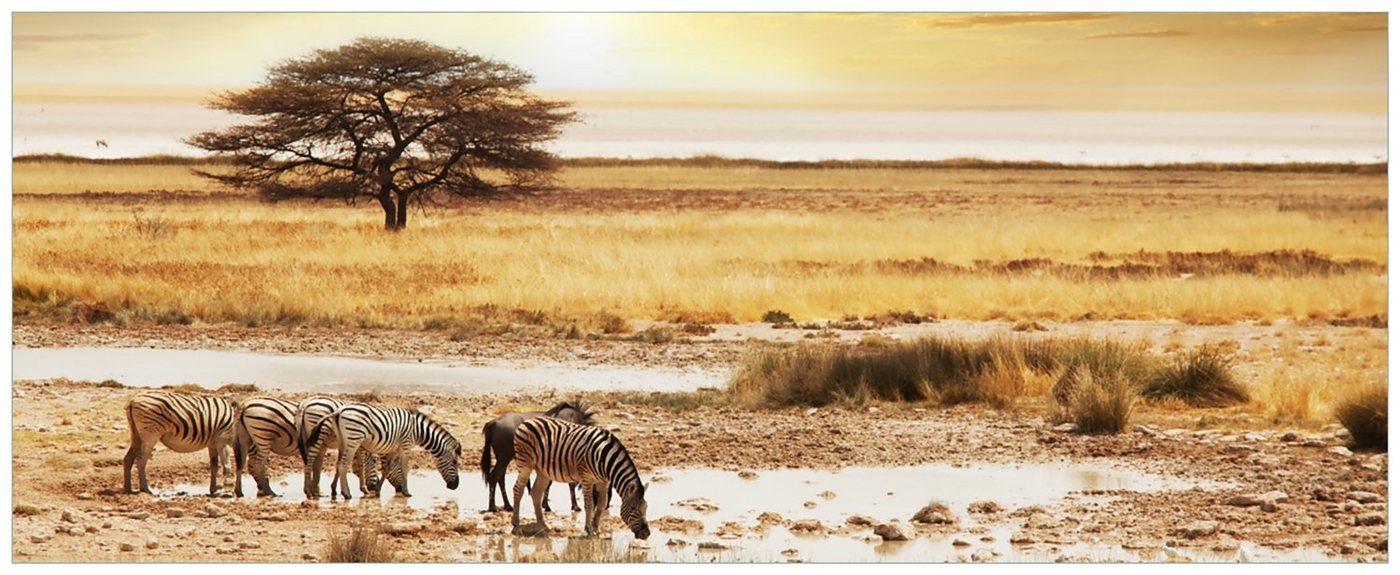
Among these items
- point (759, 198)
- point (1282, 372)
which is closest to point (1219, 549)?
point (1282, 372)

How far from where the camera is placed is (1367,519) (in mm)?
11359

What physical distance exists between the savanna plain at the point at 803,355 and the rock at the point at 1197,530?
0.04 meters

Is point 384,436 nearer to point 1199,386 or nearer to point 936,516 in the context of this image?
point 936,516

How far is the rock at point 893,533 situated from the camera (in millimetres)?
11000

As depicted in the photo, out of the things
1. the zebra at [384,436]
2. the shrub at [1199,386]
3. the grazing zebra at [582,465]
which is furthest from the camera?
the shrub at [1199,386]

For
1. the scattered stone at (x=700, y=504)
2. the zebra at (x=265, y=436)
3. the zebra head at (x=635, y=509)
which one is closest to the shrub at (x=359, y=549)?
the zebra head at (x=635, y=509)

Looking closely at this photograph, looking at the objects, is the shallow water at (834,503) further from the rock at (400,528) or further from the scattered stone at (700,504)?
the rock at (400,528)

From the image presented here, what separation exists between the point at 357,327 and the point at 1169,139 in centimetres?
4259

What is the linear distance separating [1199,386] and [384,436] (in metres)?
9.09

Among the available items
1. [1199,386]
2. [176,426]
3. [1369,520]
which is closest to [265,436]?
[176,426]

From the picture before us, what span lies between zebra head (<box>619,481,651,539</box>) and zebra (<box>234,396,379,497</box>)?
88.7 inches

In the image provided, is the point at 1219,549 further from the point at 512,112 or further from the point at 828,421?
the point at 512,112

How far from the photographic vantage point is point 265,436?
1166 centimetres

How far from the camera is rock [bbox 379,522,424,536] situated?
10.7 metres
